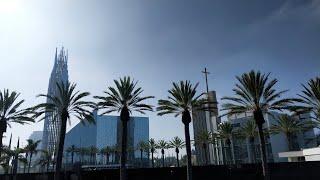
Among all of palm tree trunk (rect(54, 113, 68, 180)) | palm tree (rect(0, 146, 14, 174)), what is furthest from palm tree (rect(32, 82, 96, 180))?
palm tree (rect(0, 146, 14, 174))

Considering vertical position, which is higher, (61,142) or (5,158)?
(61,142)

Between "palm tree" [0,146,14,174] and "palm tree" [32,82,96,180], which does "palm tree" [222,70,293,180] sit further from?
"palm tree" [0,146,14,174]

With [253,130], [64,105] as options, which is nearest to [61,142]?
[64,105]

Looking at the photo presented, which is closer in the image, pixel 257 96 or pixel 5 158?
pixel 257 96

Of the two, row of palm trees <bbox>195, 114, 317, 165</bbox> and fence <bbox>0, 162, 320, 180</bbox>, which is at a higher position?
row of palm trees <bbox>195, 114, 317, 165</bbox>

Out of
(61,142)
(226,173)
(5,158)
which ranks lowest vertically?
(226,173)

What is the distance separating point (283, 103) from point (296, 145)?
5738 cm

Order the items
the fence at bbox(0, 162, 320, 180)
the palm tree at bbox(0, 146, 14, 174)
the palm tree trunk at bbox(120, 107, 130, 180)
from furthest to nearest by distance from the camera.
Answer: the palm tree at bbox(0, 146, 14, 174), the fence at bbox(0, 162, 320, 180), the palm tree trunk at bbox(120, 107, 130, 180)

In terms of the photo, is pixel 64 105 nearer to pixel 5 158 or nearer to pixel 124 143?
pixel 124 143

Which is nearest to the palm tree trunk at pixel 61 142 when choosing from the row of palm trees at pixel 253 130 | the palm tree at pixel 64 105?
the palm tree at pixel 64 105

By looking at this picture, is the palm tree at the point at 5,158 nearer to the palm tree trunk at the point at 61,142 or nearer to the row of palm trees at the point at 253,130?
the palm tree trunk at the point at 61,142

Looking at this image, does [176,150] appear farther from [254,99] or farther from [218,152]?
[254,99]

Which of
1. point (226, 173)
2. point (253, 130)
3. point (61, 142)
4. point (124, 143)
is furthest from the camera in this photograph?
point (253, 130)

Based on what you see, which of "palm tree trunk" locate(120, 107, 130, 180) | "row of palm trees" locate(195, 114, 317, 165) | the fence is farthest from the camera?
"row of palm trees" locate(195, 114, 317, 165)
